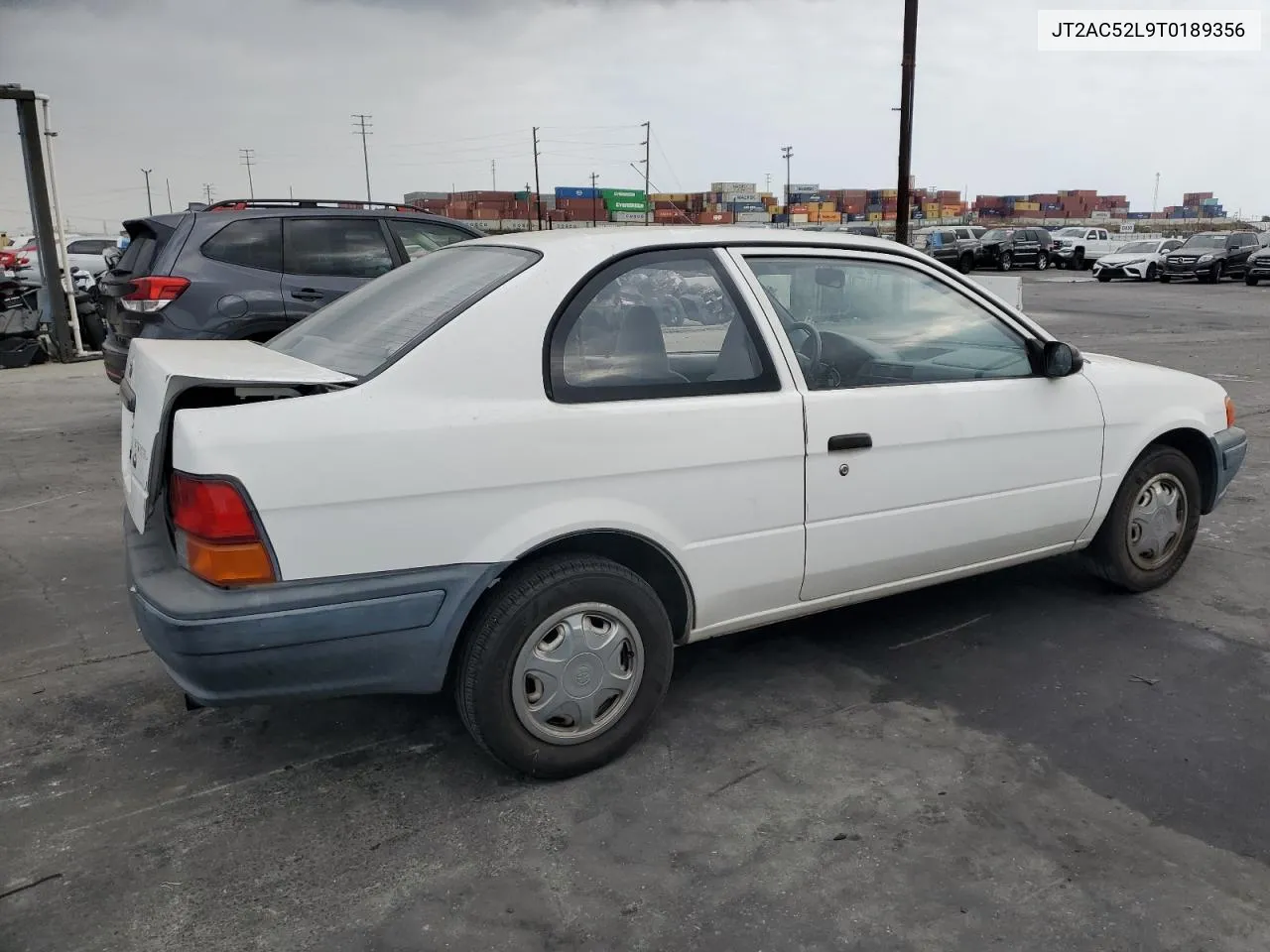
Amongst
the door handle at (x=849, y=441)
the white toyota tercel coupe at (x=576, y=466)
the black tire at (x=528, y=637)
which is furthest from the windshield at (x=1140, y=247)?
the black tire at (x=528, y=637)

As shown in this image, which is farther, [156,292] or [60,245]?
[60,245]

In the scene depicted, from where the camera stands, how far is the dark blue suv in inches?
270

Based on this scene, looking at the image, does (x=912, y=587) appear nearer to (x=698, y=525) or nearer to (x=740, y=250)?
(x=698, y=525)

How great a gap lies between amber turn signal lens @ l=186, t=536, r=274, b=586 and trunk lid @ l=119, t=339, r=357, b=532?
1.11ft

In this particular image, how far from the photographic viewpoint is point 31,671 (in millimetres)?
3754

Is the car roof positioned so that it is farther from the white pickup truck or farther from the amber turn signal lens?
the white pickup truck

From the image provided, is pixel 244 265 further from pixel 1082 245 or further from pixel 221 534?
pixel 1082 245

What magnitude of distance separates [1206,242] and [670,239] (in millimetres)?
35217

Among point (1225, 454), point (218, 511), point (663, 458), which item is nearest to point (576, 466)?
point (663, 458)

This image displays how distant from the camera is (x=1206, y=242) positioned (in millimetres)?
32406

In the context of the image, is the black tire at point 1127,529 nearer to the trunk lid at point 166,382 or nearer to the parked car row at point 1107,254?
the trunk lid at point 166,382

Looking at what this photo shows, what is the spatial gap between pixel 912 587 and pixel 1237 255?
35.2m

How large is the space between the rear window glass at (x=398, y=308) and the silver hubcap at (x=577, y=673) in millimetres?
897

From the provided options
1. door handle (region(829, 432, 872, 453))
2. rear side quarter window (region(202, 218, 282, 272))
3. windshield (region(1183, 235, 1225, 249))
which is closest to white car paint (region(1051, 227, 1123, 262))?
windshield (region(1183, 235, 1225, 249))
